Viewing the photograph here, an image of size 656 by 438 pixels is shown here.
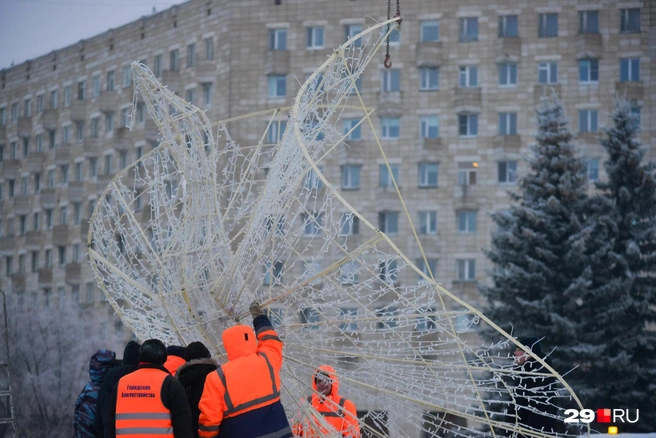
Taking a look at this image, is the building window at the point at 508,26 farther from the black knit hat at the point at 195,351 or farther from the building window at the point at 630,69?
the black knit hat at the point at 195,351

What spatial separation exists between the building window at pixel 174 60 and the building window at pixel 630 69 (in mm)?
21907

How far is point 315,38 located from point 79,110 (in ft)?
52.4

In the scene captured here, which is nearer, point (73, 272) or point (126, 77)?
point (126, 77)

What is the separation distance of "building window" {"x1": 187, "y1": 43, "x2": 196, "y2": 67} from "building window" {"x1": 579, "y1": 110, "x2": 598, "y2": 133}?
63.4 ft

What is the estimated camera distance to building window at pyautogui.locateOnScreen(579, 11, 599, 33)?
5475 centimetres

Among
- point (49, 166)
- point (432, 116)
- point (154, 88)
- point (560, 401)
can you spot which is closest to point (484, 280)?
point (432, 116)

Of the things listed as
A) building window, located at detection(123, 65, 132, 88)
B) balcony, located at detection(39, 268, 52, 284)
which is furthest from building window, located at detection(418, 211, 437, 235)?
balcony, located at detection(39, 268, 52, 284)

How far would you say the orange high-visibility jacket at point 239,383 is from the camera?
9961mm

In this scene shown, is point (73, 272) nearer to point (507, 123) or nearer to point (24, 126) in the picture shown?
point (24, 126)

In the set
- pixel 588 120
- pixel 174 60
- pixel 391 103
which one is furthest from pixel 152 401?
pixel 174 60

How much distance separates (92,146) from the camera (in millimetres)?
64062

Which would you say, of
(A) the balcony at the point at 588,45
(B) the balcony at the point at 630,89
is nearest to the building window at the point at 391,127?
(A) the balcony at the point at 588,45

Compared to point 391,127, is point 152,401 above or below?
below

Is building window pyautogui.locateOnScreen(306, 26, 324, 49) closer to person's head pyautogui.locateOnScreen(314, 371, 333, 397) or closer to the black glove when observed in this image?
person's head pyautogui.locateOnScreen(314, 371, 333, 397)
